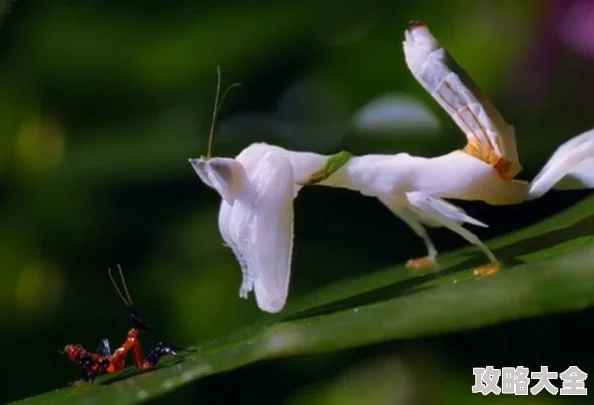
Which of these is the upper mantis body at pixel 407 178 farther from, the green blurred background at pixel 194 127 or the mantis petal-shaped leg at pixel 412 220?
the green blurred background at pixel 194 127

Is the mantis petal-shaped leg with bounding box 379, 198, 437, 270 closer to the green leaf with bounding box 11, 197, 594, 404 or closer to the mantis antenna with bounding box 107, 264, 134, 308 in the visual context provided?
Answer: the green leaf with bounding box 11, 197, 594, 404

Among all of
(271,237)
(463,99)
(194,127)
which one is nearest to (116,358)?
(271,237)

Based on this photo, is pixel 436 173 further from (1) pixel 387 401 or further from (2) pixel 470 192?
(1) pixel 387 401

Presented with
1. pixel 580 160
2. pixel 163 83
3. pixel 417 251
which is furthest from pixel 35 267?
pixel 580 160

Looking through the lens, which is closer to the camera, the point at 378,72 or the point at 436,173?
the point at 436,173

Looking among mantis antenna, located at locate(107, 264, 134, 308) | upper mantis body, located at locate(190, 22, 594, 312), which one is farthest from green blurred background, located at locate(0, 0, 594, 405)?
upper mantis body, located at locate(190, 22, 594, 312)

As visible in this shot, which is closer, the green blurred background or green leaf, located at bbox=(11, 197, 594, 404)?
green leaf, located at bbox=(11, 197, 594, 404)

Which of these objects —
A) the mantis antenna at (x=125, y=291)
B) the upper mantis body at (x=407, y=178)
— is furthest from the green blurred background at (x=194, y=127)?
the upper mantis body at (x=407, y=178)
